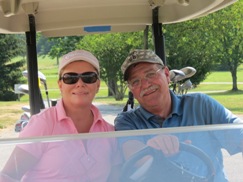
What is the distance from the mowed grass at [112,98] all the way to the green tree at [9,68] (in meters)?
0.88

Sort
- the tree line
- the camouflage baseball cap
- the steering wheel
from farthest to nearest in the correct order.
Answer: the tree line → the camouflage baseball cap → the steering wheel

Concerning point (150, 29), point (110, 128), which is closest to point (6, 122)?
point (150, 29)

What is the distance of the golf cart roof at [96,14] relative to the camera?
291 cm

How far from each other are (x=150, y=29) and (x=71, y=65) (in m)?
1.35

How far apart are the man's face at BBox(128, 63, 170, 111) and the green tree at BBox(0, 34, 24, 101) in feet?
74.7

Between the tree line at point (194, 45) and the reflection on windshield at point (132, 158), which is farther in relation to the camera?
the tree line at point (194, 45)

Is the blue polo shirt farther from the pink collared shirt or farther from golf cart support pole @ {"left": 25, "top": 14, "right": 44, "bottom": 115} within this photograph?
golf cart support pole @ {"left": 25, "top": 14, "right": 44, "bottom": 115}

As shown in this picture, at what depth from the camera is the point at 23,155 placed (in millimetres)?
1708

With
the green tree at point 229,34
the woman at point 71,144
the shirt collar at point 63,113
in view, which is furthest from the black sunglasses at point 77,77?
the green tree at point 229,34

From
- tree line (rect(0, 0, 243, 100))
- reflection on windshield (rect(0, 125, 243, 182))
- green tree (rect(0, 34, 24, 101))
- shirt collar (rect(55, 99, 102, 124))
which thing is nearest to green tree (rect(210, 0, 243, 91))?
tree line (rect(0, 0, 243, 100))

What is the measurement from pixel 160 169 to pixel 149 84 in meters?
1.03

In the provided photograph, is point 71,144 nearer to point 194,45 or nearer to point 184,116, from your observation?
point 184,116

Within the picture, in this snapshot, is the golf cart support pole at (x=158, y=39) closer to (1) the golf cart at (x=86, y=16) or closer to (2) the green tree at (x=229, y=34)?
(1) the golf cart at (x=86, y=16)

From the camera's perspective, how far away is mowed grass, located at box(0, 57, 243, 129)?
261 inches
